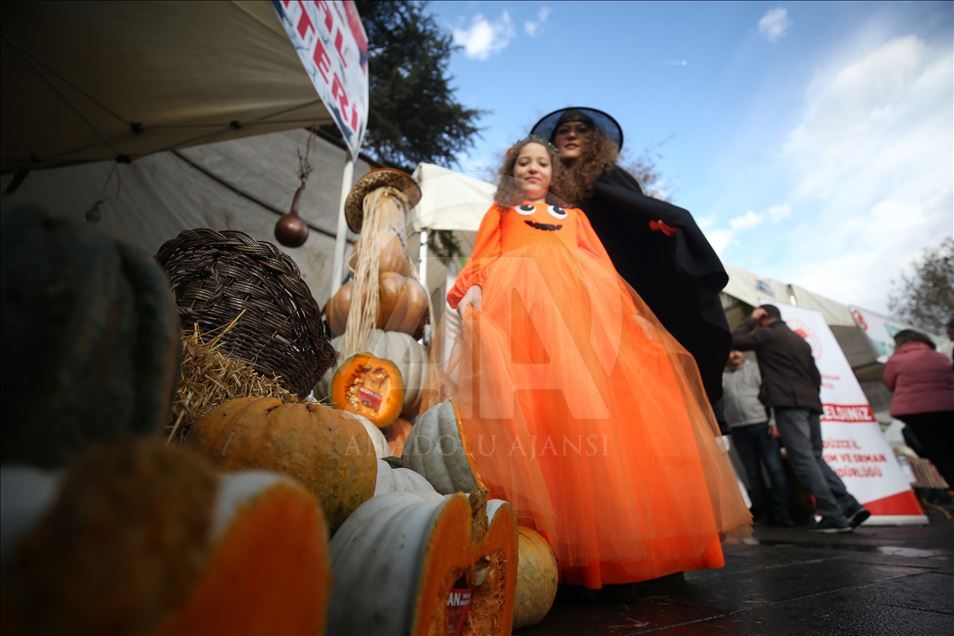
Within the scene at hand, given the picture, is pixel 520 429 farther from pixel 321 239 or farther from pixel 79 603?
pixel 321 239

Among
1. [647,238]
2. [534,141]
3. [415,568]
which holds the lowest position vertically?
[415,568]

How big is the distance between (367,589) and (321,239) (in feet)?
→ 17.0

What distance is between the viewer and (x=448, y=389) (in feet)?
5.36

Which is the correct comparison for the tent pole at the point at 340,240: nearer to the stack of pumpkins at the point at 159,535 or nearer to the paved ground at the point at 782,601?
the paved ground at the point at 782,601

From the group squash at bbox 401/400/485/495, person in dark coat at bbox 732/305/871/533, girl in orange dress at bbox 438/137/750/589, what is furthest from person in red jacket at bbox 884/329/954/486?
squash at bbox 401/400/485/495

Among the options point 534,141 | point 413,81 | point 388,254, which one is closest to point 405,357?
point 388,254

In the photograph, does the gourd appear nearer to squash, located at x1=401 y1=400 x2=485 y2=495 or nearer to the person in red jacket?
squash, located at x1=401 y1=400 x2=485 y2=495

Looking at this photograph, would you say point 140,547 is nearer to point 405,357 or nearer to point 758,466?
point 405,357

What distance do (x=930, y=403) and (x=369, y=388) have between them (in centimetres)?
429

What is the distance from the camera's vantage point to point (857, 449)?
461cm

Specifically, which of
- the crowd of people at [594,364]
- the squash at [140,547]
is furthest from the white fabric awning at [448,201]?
the squash at [140,547]

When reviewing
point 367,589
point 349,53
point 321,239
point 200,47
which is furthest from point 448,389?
point 321,239

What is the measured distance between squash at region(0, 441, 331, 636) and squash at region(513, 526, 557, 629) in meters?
0.83

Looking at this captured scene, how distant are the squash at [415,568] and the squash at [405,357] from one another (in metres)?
1.93
